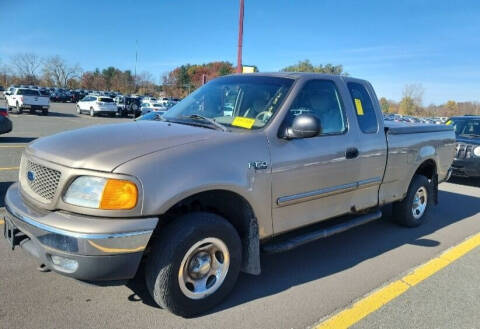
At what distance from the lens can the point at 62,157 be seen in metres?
2.62

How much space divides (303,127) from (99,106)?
29343 millimetres

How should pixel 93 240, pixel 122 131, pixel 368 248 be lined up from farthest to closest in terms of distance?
pixel 368 248
pixel 122 131
pixel 93 240

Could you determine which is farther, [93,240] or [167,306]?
[167,306]

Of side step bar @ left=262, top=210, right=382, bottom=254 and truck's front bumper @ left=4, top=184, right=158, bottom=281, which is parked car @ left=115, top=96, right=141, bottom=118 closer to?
side step bar @ left=262, top=210, right=382, bottom=254

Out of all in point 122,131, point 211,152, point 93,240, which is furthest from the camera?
point 122,131

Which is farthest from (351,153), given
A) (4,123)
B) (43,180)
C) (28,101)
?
(28,101)

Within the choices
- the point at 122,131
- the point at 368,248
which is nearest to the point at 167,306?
the point at 122,131

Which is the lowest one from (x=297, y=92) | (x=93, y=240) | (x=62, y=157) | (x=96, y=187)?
(x=93, y=240)

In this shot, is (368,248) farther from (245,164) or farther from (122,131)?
(122,131)

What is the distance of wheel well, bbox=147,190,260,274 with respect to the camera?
2967mm

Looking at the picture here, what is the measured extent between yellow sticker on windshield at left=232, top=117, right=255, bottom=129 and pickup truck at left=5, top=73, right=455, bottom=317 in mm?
16

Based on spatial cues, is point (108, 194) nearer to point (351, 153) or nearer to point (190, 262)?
point (190, 262)

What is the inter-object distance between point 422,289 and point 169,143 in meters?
2.65

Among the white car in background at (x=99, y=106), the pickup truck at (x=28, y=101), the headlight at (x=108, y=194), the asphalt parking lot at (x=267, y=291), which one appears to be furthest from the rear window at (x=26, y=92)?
the headlight at (x=108, y=194)
